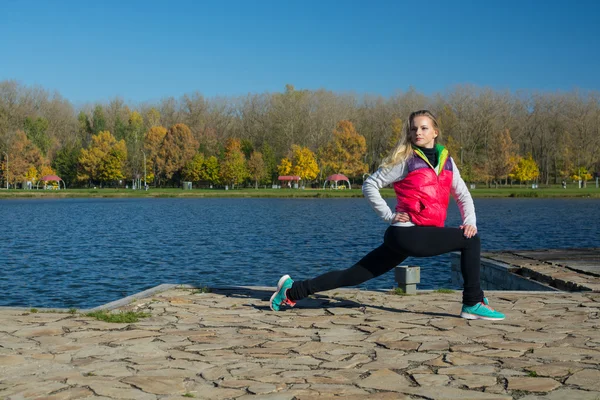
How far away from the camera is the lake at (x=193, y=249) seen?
56.2 ft

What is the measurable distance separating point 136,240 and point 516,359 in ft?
88.1

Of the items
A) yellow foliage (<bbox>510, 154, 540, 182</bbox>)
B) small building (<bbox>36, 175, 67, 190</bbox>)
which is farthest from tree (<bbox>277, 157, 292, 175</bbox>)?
small building (<bbox>36, 175, 67, 190</bbox>)

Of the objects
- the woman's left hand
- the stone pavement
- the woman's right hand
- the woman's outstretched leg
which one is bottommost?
the stone pavement

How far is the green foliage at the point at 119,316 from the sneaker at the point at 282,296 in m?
1.32

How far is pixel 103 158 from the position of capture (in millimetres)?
104062

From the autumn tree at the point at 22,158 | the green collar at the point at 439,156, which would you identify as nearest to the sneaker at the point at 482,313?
the green collar at the point at 439,156

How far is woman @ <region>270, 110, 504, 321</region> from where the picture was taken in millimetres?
6418

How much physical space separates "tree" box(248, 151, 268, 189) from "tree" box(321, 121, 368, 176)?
871 centimetres

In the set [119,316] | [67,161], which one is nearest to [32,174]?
[67,161]

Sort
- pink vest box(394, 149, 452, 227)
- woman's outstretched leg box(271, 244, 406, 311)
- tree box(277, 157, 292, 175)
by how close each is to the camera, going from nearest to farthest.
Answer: pink vest box(394, 149, 452, 227), woman's outstretched leg box(271, 244, 406, 311), tree box(277, 157, 292, 175)

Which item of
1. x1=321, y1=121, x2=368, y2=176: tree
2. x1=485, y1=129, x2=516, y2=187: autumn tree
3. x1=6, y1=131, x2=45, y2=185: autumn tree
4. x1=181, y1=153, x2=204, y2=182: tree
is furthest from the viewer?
x1=181, y1=153, x2=204, y2=182: tree

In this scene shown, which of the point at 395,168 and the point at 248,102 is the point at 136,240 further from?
the point at 248,102

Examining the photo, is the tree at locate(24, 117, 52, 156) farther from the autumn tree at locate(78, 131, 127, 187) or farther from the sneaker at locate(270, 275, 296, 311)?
the sneaker at locate(270, 275, 296, 311)

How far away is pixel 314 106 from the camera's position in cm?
10350
